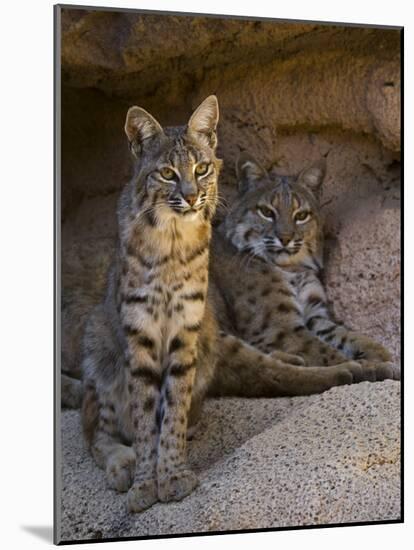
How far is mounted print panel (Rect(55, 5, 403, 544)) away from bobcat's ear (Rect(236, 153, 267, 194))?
1 cm

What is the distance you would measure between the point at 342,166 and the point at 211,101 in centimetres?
132

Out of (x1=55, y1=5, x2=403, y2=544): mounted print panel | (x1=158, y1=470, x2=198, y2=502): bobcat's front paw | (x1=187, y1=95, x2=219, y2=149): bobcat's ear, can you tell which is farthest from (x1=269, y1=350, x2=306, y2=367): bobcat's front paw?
(x1=187, y1=95, x2=219, y2=149): bobcat's ear

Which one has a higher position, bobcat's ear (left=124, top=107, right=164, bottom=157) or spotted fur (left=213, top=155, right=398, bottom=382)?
bobcat's ear (left=124, top=107, right=164, bottom=157)

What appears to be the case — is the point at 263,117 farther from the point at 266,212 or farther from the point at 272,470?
the point at 272,470

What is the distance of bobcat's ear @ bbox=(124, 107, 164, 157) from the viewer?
5.84 meters

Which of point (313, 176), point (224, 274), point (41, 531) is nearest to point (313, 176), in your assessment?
point (313, 176)

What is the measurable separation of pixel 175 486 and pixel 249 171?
1938 millimetres

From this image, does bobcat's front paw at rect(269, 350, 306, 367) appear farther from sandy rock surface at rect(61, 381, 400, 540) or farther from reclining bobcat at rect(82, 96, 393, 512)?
sandy rock surface at rect(61, 381, 400, 540)

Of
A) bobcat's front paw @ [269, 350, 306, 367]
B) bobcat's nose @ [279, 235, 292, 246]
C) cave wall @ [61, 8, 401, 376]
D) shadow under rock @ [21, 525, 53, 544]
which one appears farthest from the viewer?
bobcat's nose @ [279, 235, 292, 246]

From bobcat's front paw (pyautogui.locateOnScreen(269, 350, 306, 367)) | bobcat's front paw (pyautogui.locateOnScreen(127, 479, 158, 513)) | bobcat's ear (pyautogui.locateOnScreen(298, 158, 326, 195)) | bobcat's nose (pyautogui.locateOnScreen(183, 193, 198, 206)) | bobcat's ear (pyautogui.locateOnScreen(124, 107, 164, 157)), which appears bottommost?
bobcat's front paw (pyautogui.locateOnScreen(127, 479, 158, 513))

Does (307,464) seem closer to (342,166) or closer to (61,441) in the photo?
(61,441)

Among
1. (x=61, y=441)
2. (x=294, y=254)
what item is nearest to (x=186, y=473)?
(x=61, y=441)

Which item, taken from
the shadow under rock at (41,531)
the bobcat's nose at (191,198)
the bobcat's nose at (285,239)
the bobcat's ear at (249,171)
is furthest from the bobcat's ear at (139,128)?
the shadow under rock at (41,531)

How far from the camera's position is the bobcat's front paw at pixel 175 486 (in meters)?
5.80
